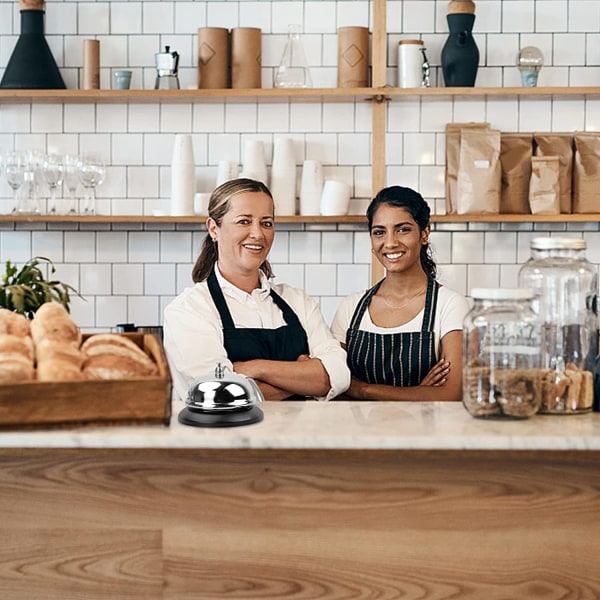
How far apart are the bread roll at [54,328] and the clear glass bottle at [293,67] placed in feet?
8.43

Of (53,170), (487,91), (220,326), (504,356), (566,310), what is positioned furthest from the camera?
(53,170)

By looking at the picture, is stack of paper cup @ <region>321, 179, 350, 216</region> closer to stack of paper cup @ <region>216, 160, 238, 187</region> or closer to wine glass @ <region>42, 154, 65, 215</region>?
stack of paper cup @ <region>216, 160, 238, 187</region>

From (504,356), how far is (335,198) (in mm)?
2478

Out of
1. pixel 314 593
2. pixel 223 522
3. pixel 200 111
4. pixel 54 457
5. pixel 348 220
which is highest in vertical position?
pixel 200 111

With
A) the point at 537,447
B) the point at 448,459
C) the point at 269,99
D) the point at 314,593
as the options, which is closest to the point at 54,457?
the point at 314,593

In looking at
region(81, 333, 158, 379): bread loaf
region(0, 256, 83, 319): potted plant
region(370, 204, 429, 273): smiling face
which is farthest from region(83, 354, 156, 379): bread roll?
region(0, 256, 83, 319): potted plant

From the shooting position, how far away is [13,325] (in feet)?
6.54

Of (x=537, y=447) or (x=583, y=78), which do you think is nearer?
(x=537, y=447)

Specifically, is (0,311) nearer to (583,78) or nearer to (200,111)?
(200,111)

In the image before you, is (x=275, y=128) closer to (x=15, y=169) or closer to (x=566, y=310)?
(x=15, y=169)

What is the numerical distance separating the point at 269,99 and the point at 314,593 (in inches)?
117

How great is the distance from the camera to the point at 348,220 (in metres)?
4.31

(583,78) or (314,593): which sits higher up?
(583,78)

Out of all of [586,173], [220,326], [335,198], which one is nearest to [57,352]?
[220,326]
